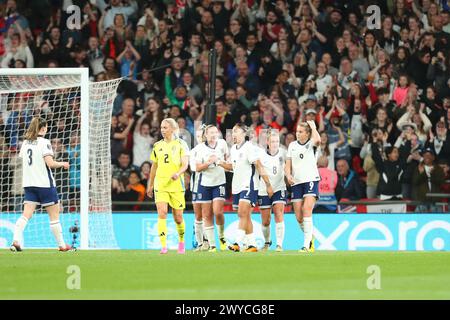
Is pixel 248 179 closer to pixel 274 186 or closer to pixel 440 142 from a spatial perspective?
pixel 274 186

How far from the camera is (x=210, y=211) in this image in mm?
20578

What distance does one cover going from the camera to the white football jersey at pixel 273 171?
2103 cm

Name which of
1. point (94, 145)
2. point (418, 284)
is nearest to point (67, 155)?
point (94, 145)

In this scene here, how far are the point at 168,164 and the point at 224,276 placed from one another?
4.99m

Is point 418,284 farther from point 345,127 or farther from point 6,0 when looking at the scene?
point 6,0

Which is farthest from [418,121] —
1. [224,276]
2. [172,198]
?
[224,276]

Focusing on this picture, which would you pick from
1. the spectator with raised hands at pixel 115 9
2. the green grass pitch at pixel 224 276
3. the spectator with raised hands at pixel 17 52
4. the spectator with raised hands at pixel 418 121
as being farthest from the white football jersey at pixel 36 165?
the spectator with raised hands at pixel 418 121

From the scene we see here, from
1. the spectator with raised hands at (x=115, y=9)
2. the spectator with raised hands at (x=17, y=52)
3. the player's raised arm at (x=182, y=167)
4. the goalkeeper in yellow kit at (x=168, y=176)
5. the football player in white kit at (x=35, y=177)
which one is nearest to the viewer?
the player's raised arm at (x=182, y=167)

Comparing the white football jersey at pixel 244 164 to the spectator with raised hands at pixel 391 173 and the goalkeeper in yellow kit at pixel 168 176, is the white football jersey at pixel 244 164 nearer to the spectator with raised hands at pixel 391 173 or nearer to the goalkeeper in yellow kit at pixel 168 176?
the goalkeeper in yellow kit at pixel 168 176

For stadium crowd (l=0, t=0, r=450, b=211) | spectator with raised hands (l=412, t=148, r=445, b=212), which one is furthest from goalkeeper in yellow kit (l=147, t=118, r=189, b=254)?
spectator with raised hands (l=412, t=148, r=445, b=212)

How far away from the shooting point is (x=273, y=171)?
68.9ft

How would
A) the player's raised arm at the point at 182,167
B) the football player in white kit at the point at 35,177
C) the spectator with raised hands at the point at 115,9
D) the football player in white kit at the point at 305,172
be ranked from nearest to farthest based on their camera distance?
the player's raised arm at the point at 182,167, the football player in white kit at the point at 35,177, the football player in white kit at the point at 305,172, the spectator with raised hands at the point at 115,9

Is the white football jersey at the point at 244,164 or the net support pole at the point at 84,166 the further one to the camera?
the net support pole at the point at 84,166
